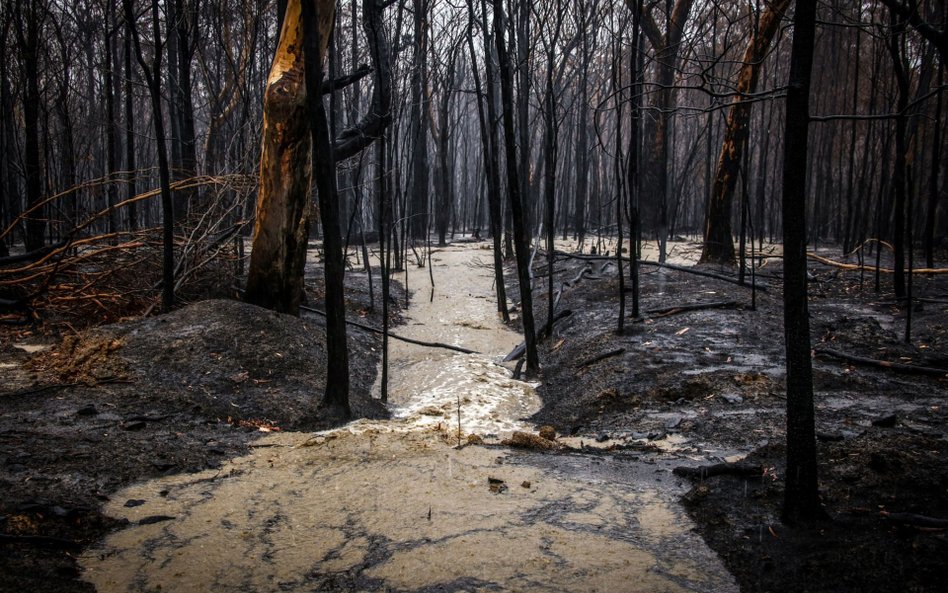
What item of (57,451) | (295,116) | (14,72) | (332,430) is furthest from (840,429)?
(14,72)

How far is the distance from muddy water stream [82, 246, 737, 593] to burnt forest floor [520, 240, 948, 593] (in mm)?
334

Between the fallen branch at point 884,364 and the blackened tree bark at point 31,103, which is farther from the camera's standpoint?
the blackened tree bark at point 31,103

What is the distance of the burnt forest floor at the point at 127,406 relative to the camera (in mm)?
2488

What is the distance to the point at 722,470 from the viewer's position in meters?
3.11

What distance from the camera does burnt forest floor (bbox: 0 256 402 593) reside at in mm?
2488

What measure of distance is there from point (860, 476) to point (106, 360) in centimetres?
521

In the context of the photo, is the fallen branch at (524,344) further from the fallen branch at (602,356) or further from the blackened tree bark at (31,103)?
the blackened tree bark at (31,103)

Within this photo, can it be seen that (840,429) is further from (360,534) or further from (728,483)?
(360,534)

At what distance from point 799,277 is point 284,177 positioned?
5.64 meters

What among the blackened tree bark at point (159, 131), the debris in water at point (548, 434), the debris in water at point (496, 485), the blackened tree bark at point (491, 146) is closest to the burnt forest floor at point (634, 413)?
the debris in water at point (548, 434)

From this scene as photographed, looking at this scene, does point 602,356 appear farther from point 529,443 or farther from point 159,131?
point 159,131

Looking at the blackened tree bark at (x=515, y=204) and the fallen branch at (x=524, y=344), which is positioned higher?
A: the blackened tree bark at (x=515, y=204)

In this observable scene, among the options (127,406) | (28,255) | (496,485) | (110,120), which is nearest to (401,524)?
(496,485)

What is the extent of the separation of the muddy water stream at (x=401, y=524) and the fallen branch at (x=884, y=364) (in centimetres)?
269
